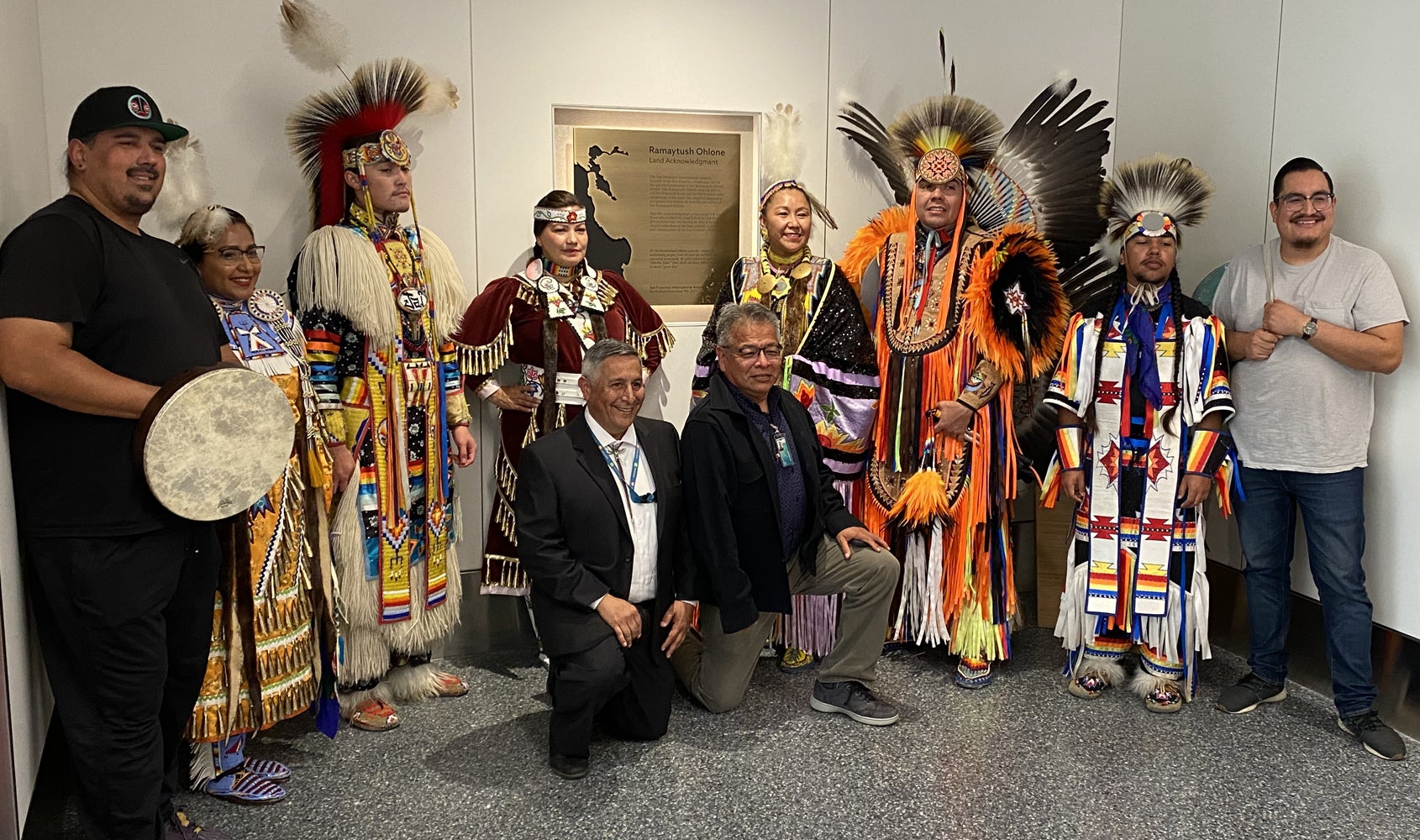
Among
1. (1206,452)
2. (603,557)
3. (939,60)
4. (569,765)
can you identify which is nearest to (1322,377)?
(1206,452)

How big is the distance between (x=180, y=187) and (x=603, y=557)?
161cm

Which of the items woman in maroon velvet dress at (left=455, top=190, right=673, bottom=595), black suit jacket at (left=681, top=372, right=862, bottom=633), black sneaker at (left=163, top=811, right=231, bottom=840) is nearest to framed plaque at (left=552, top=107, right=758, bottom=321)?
woman in maroon velvet dress at (left=455, top=190, right=673, bottom=595)

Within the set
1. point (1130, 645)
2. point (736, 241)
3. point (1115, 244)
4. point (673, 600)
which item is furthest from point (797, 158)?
point (1130, 645)

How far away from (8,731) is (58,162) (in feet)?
5.83

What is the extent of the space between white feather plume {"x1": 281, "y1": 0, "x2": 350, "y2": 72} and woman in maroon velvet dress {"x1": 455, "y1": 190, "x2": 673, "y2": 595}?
0.76 meters

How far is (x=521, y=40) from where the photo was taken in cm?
346

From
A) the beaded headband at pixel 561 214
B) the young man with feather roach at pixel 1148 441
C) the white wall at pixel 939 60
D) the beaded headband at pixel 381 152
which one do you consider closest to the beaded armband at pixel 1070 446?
the young man with feather roach at pixel 1148 441

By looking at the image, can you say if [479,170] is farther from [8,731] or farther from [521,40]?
[8,731]

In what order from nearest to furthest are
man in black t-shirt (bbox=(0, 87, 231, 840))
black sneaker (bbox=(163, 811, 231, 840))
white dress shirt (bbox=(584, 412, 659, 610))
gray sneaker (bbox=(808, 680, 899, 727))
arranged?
man in black t-shirt (bbox=(0, 87, 231, 840)) → black sneaker (bbox=(163, 811, 231, 840)) → white dress shirt (bbox=(584, 412, 659, 610)) → gray sneaker (bbox=(808, 680, 899, 727))

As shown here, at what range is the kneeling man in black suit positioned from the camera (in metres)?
2.71

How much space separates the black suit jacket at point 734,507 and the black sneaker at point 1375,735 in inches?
64.9

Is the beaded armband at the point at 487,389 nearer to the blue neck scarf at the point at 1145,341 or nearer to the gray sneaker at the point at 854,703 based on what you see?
the gray sneaker at the point at 854,703

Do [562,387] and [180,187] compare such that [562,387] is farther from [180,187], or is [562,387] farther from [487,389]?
[180,187]

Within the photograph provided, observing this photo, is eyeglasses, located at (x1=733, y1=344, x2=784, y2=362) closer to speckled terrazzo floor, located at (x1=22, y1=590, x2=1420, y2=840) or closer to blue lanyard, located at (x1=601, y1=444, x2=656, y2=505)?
blue lanyard, located at (x1=601, y1=444, x2=656, y2=505)
